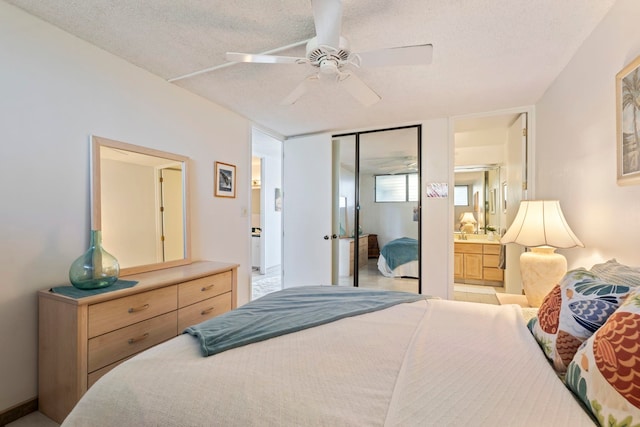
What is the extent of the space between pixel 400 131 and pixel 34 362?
3771 mm

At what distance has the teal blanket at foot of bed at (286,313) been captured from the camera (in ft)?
3.68

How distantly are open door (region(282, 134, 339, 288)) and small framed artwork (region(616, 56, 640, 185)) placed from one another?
2.75 meters

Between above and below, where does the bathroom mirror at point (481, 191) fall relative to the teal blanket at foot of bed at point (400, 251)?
above

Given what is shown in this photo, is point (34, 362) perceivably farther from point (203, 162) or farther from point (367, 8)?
point (367, 8)

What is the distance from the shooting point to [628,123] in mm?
1312

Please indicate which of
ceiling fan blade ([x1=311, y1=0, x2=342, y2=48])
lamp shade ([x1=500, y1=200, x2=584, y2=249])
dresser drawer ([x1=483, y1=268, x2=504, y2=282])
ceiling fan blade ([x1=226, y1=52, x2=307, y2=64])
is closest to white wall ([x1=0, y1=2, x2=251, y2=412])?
ceiling fan blade ([x1=226, y1=52, x2=307, y2=64])

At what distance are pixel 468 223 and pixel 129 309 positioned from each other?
4.76 meters

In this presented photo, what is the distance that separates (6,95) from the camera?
156 cm

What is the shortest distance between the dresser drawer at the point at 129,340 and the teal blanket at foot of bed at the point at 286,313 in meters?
0.79

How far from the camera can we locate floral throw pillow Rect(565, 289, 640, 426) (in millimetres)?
614

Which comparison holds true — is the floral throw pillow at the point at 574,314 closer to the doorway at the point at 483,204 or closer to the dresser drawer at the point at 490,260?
the doorway at the point at 483,204

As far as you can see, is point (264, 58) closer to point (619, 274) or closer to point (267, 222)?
point (619, 274)

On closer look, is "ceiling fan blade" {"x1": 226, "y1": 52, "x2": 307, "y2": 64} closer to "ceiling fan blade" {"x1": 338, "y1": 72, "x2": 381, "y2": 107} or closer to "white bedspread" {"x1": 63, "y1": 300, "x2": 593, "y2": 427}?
"ceiling fan blade" {"x1": 338, "y1": 72, "x2": 381, "y2": 107}

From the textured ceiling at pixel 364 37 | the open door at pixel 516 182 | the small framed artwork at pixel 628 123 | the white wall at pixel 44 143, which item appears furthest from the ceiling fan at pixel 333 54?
the open door at pixel 516 182
